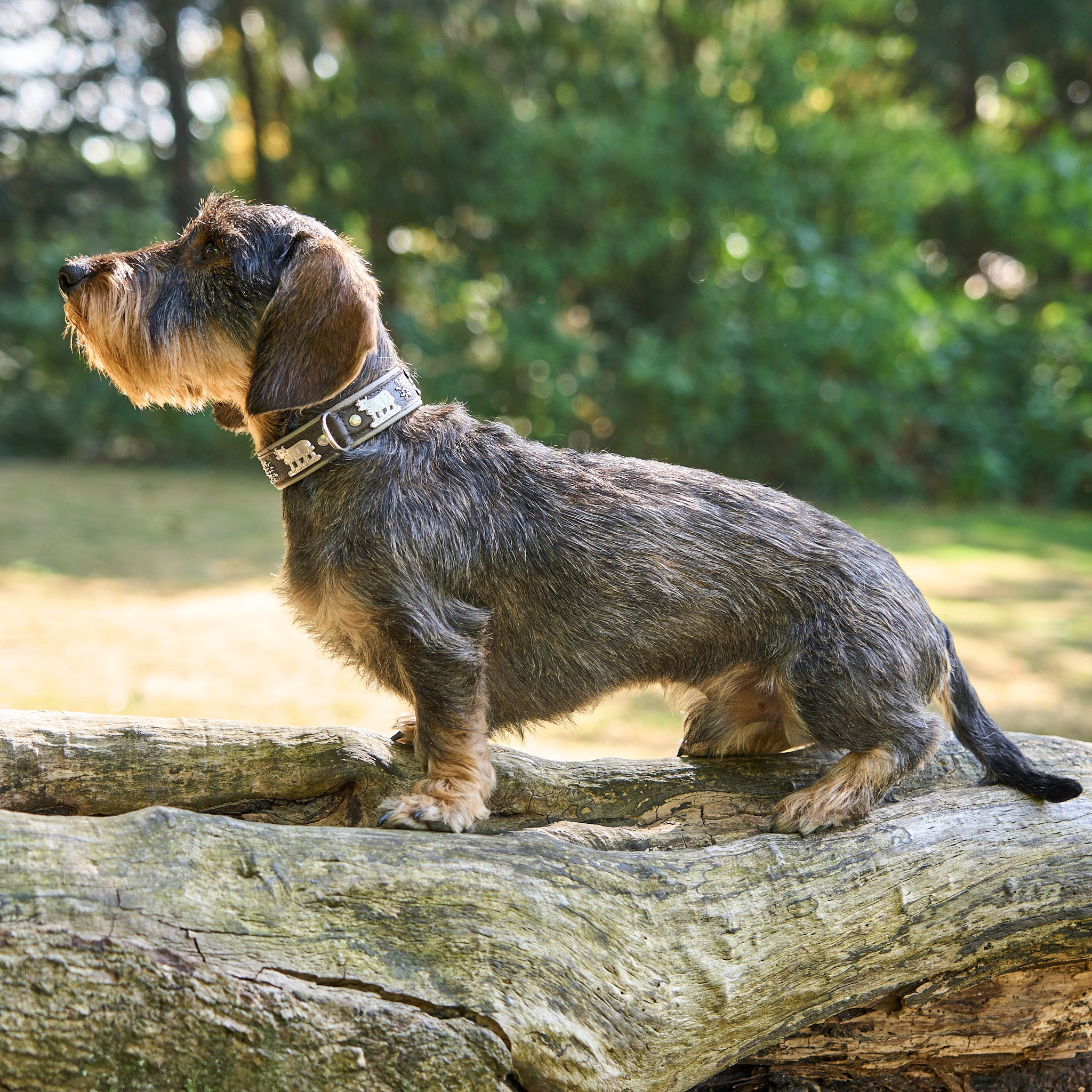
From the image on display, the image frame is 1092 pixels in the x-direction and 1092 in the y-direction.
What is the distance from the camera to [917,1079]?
3.20m

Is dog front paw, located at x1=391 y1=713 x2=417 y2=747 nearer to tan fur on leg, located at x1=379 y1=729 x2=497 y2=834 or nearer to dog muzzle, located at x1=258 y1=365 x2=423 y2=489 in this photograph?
tan fur on leg, located at x1=379 y1=729 x2=497 y2=834

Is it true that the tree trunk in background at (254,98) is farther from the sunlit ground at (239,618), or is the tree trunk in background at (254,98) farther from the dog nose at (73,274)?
the dog nose at (73,274)

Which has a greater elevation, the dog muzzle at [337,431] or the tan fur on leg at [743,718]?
the dog muzzle at [337,431]

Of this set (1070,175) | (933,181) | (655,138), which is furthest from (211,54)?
(1070,175)

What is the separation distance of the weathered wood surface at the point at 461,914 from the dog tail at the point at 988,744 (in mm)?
73

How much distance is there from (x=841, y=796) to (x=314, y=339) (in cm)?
220

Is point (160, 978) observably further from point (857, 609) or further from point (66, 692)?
point (66, 692)

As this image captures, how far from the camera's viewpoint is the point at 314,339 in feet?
9.90

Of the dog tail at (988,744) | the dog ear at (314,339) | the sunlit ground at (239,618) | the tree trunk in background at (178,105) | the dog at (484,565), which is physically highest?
the tree trunk in background at (178,105)

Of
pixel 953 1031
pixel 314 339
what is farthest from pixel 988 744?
pixel 314 339

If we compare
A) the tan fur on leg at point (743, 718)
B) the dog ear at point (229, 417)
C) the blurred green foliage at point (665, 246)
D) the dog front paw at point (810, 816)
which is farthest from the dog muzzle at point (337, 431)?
the blurred green foliage at point (665, 246)

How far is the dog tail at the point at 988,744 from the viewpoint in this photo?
10.8ft

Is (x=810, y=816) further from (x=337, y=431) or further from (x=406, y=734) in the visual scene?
(x=337, y=431)

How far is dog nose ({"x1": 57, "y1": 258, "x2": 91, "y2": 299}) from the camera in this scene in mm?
3283
